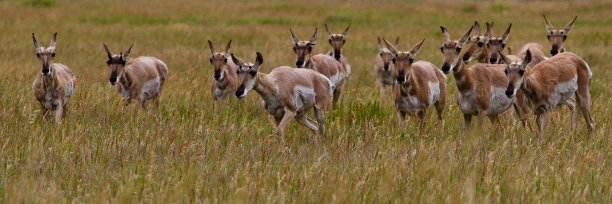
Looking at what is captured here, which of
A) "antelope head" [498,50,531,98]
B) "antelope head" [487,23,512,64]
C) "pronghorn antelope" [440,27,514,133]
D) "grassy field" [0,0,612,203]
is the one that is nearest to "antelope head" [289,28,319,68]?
"grassy field" [0,0,612,203]

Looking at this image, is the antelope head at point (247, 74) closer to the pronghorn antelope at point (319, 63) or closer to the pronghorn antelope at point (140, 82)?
the pronghorn antelope at point (140, 82)

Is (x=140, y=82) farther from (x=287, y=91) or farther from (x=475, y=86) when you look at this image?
(x=475, y=86)

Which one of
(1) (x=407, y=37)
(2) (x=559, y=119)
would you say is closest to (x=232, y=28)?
(1) (x=407, y=37)

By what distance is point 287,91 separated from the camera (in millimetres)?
9547

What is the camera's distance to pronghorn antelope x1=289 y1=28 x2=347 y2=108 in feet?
43.0

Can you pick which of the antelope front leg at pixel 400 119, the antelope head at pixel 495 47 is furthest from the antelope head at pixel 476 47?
the antelope front leg at pixel 400 119

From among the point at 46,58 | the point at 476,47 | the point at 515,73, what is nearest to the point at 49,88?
the point at 46,58

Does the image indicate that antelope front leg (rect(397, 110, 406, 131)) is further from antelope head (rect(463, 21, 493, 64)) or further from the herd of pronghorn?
antelope head (rect(463, 21, 493, 64))

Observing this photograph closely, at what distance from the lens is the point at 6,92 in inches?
458

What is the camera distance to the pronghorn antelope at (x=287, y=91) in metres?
9.08

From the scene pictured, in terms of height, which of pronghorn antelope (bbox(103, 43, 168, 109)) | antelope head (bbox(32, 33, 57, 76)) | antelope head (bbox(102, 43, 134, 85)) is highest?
antelope head (bbox(32, 33, 57, 76))

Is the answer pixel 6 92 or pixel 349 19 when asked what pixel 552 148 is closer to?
pixel 6 92

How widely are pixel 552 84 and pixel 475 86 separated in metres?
1.14

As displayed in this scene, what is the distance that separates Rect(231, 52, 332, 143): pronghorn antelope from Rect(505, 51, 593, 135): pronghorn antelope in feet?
8.23
